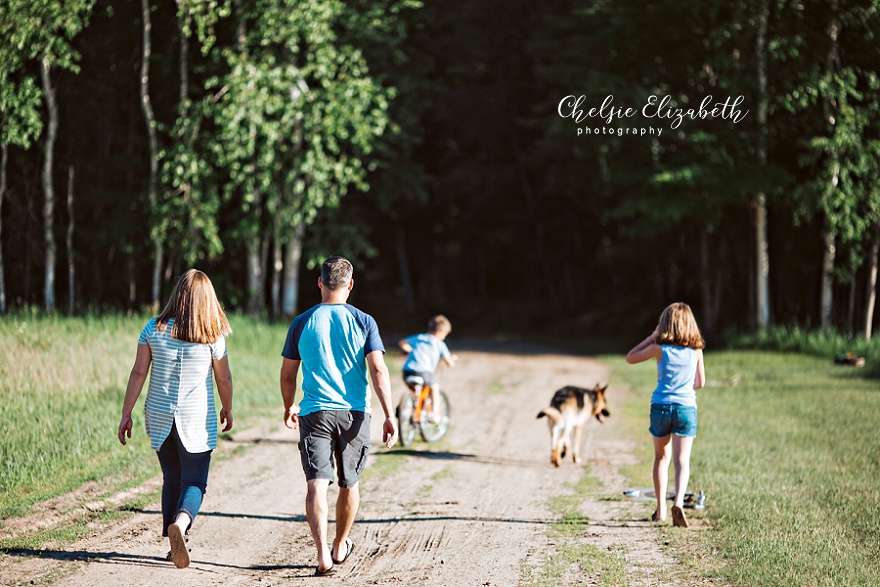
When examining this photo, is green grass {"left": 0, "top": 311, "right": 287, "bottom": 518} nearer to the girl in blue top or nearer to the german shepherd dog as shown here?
the german shepherd dog

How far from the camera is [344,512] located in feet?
21.2

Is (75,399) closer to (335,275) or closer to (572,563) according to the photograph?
(335,275)

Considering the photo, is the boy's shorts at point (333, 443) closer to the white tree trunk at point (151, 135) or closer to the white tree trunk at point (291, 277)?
the white tree trunk at point (151, 135)

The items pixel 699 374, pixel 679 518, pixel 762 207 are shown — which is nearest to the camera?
pixel 679 518

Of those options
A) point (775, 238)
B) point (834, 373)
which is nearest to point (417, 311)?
point (775, 238)

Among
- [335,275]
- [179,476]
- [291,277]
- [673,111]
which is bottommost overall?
[179,476]

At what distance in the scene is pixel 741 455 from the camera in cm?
1077

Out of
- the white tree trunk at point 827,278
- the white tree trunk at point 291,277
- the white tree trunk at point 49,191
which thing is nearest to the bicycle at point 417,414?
the white tree trunk at point 49,191

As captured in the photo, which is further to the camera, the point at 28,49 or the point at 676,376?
the point at 28,49

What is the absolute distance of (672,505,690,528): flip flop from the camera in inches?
298

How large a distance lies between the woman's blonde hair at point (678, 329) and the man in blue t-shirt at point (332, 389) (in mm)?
2628

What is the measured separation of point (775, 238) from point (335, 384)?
882 inches

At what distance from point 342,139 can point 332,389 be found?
55.5 ft

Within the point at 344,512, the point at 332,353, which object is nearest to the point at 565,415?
the point at 344,512
